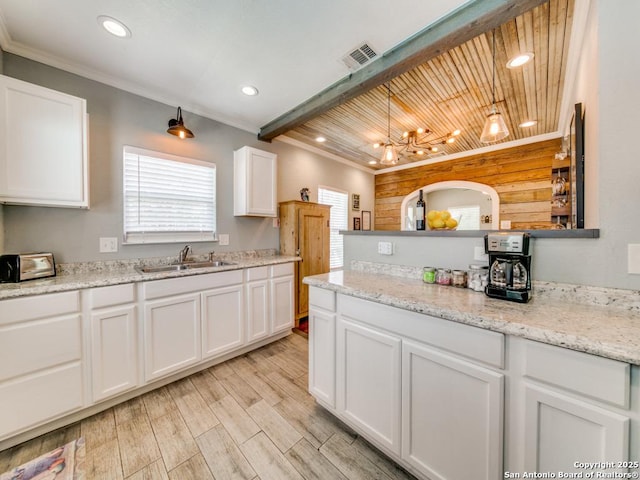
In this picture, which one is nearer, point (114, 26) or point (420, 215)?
point (114, 26)

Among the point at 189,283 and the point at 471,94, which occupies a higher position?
the point at 471,94

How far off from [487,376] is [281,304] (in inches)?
91.2

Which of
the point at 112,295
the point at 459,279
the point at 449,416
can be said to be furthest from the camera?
the point at 112,295

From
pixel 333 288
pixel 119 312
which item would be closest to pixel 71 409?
pixel 119 312

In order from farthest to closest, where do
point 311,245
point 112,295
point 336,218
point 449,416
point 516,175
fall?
point 336,218 → point 516,175 → point 311,245 → point 112,295 → point 449,416

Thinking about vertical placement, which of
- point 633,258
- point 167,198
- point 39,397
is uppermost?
point 167,198

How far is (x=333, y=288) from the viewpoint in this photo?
1.56 meters

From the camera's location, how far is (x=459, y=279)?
4.82 ft

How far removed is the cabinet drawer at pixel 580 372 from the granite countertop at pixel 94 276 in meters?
2.33

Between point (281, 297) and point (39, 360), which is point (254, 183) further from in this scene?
point (39, 360)

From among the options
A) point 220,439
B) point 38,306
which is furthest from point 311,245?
point 38,306

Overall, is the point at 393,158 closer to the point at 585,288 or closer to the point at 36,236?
the point at 585,288

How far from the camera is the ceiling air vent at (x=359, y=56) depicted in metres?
1.90

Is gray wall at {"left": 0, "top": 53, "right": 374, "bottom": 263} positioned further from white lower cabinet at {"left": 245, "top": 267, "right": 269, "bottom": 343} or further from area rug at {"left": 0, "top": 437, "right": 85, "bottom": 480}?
area rug at {"left": 0, "top": 437, "right": 85, "bottom": 480}
